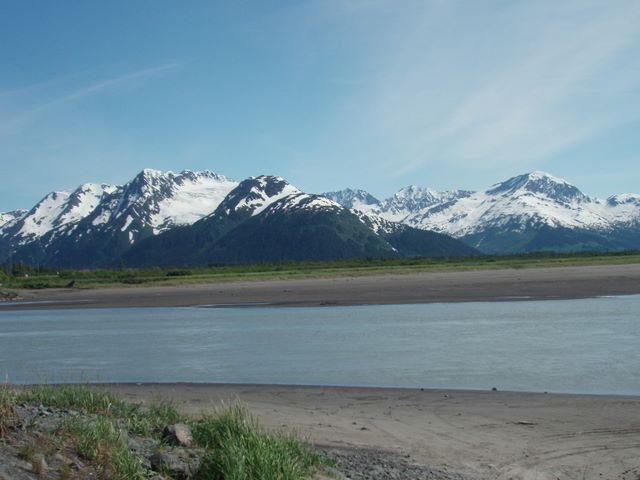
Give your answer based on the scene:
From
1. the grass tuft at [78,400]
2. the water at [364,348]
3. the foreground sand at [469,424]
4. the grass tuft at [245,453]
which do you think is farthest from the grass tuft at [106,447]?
the water at [364,348]

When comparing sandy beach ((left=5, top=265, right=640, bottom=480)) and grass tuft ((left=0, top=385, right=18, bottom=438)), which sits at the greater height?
grass tuft ((left=0, top=385, right=18, bottom=438))

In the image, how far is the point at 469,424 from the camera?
15.4 m

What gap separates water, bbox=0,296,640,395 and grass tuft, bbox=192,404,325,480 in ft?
31.1

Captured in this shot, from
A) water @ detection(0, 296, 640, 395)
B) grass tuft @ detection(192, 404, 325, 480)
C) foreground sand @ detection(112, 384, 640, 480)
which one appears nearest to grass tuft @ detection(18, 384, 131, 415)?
foreground sand @ detection(112, 384, 640, 480)

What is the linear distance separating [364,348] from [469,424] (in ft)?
44.5

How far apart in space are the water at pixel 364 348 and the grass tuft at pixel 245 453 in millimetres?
9475

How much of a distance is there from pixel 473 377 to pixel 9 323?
38.5 m

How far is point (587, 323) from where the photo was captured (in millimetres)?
34281

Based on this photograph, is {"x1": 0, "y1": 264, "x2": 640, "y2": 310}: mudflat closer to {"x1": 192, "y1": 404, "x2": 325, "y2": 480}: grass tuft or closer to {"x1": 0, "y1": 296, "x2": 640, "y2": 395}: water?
{"x1": 0, "y1": 296, "x2": 640, "y2": 395}: water

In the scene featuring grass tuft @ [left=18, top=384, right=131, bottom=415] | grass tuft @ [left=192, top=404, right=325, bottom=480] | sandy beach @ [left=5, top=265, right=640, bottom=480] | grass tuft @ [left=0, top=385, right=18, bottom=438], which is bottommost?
sandy beach @ [left=5, top=265, right=640, bottom=480]

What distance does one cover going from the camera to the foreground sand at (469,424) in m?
12.5

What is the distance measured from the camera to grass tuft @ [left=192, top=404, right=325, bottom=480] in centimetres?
1006

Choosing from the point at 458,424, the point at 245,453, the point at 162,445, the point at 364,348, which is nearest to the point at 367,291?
the point at 364,348

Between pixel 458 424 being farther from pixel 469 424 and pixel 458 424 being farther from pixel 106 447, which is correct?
pixel 106 447
